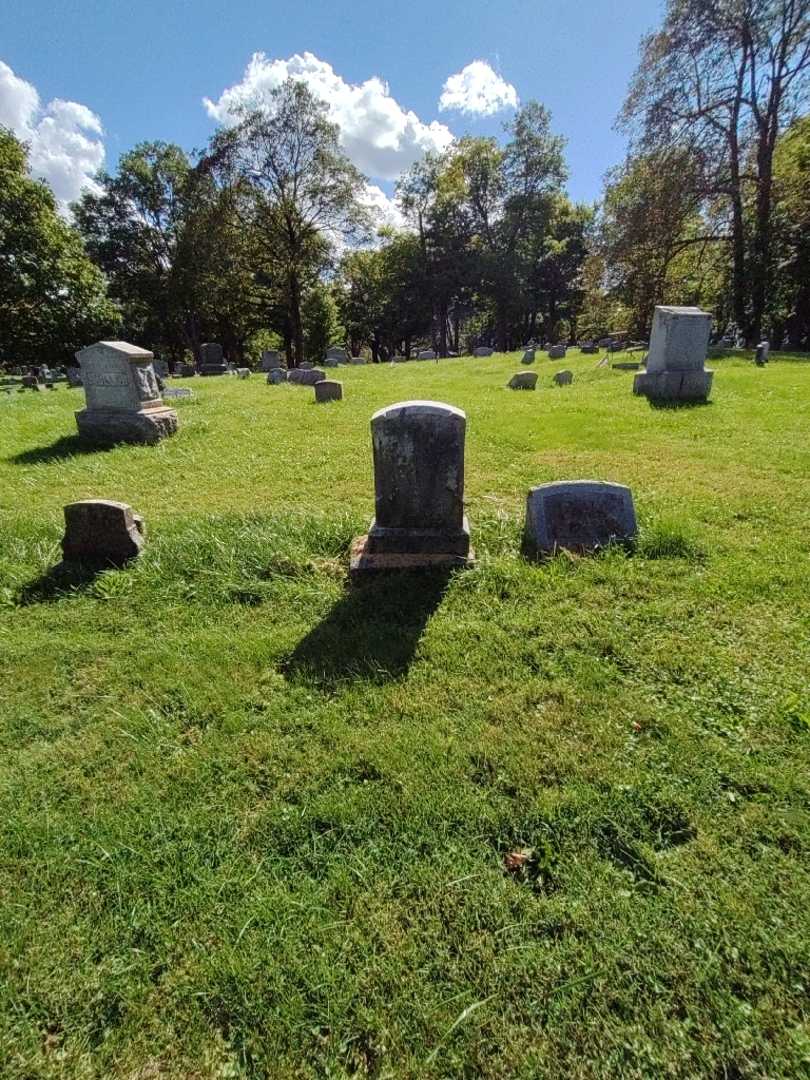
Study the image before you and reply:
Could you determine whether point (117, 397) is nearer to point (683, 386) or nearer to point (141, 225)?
point (683, 386)

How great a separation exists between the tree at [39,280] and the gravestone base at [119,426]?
23.0m

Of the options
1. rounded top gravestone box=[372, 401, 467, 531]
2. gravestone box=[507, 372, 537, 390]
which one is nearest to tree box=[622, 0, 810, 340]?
gravestone box=[507, 372, 537, 390]

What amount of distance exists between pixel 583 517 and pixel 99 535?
3.89 meters

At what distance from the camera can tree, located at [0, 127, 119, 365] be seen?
23359mm

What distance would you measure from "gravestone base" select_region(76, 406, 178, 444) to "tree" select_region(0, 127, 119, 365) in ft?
75.3

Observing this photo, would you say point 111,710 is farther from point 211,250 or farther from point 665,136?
point 211,250

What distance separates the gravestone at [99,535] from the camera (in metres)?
4.07

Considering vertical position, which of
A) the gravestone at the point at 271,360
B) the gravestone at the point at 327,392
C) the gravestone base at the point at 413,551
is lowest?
the gravestone base at the point at 413,551

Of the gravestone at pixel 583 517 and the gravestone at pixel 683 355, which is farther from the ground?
the gravestone at pixel 683 355

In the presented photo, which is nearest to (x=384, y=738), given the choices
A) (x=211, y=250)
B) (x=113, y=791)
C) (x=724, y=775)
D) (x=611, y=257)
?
(x=113, y=791)

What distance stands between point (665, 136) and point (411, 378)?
11.8 metres

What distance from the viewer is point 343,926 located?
1619mm

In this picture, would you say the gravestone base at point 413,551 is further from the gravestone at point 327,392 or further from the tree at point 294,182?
the tree at point 294,182

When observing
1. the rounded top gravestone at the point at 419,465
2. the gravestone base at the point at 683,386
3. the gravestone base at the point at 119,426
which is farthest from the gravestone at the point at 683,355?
the gravestone base at the point at 119,426
